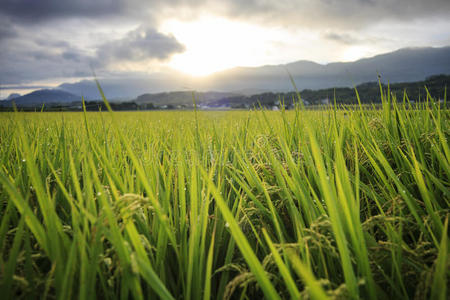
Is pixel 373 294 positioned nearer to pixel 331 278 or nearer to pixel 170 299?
pixel 331 278

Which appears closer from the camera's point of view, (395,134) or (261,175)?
(261,175)

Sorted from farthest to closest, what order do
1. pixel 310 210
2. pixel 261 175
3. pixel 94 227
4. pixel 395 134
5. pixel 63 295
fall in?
pixel 395 134 → pixel 261 175 → pixel 310 210 → pixel 94 227 → pixel 63 295

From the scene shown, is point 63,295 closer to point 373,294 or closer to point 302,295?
point 302,295

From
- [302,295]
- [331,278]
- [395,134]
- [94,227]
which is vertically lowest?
[331,278]

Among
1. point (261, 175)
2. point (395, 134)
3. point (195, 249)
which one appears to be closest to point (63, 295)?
point (195, 249)

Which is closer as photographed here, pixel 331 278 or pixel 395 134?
pixel 331 278

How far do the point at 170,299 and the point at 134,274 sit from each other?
0.32ft

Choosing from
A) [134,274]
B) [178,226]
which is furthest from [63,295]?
[178,226]

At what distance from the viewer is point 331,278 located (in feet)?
2.33

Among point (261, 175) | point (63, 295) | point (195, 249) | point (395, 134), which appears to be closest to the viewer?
point (63, 295)

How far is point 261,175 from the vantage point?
129cm

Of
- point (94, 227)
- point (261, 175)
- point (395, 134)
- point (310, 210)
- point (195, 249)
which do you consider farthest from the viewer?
point (395, 134)

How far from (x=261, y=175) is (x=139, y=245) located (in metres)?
0.83

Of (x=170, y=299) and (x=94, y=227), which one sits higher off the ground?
(x=94, y=227)
